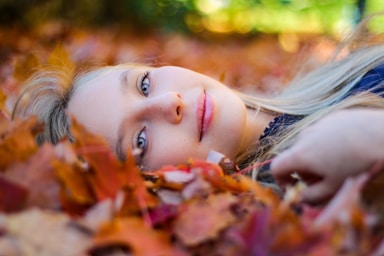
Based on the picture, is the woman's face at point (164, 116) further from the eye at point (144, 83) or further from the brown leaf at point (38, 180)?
the brown leaf at point (38, 180)

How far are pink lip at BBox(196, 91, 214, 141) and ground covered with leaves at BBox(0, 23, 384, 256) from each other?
0.28m

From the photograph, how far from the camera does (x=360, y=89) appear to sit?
5.51ft

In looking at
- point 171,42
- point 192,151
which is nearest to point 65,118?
point 192,151

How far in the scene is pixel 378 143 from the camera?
97 centimetres

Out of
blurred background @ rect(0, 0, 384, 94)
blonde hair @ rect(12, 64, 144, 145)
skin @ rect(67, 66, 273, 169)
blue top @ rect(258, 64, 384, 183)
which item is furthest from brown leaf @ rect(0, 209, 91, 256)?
blurred background @ rect(0, 0, 384, 94)

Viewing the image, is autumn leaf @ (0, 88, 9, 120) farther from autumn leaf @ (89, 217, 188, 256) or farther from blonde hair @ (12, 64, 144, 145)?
autumn leaf @ (89, 217, 188, 256)

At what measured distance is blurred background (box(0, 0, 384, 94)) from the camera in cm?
443

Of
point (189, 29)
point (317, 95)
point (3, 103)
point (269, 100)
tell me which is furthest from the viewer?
point (189, 29)

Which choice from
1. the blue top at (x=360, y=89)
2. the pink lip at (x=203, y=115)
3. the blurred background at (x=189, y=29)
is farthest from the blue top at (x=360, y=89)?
the blurred background at (x=189, y=29)

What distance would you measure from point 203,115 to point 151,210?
1.82ft

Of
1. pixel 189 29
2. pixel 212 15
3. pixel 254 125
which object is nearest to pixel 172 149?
pixel 254 125

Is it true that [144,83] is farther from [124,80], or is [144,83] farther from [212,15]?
[212,15]

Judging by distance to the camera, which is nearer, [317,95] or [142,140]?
[142,140]

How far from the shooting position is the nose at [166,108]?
146cm
